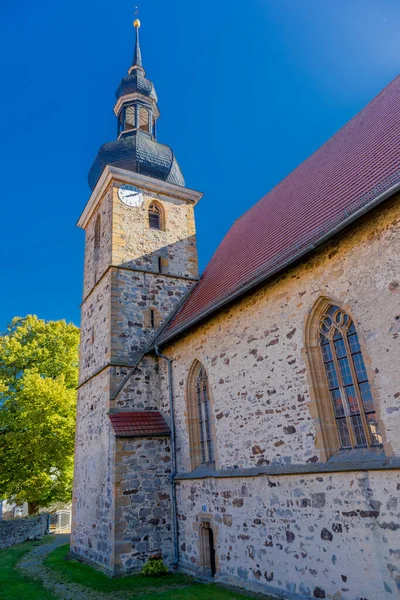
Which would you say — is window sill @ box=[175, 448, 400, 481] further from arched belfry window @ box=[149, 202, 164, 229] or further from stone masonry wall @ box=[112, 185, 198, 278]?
arched belfry window @ box=[149, 202, 164, 229]

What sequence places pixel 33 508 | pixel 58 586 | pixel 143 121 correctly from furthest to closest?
pixel 33 508 < pixel 143 121 < pixel 58 586

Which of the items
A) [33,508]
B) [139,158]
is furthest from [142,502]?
[33,508]

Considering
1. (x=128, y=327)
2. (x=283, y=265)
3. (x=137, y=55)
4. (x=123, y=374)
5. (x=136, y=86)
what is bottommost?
(x=123, y=374)

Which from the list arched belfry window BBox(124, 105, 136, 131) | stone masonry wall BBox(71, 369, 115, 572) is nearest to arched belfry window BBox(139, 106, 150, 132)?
arched belfry window BBox(124, 105, 136, 131)

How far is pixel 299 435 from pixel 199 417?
355 centimetres

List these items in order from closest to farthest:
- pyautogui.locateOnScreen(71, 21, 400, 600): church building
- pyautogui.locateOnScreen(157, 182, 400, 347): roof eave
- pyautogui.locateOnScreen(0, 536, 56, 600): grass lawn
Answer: pyautogui.locateOnScreen(157, 182, 400, 347): roof eave → pyautogui.locateOnScreen(71, 21, 400, 600): church building → pyautogui.locateOnScreen(0, 536, 56, 600): grass lawn

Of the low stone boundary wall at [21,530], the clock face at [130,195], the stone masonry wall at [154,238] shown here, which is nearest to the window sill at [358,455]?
the stone masonry wall at [154,238]

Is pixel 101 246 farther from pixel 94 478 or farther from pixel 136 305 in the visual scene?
pixel 94 478

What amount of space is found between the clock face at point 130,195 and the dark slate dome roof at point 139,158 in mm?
773

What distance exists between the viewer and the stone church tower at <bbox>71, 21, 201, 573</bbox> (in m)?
9.89

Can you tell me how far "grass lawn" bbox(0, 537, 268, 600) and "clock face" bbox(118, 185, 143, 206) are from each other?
10281 mm

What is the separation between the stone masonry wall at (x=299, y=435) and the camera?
5.72m

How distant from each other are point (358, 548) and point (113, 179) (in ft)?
39.5

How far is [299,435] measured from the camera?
22.7 feet
